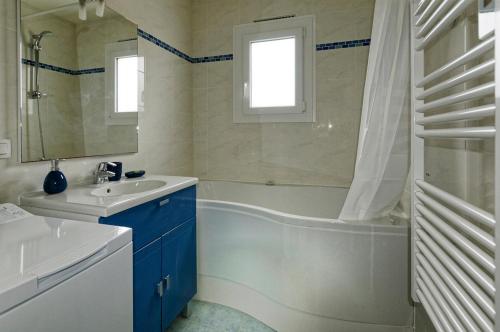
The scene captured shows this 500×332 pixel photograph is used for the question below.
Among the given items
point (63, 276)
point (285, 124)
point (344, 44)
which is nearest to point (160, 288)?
point (63, 276)

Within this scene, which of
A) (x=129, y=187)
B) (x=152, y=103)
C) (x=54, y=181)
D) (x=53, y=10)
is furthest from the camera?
(x=152, y=103)

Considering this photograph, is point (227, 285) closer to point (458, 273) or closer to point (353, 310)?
point (353, 310)

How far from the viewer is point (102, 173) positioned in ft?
5.24

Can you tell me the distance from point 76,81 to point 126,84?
386 mm

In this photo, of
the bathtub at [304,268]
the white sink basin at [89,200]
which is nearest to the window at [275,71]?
the bathtub at [304,268]

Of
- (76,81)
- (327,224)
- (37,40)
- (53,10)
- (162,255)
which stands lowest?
(162,255)

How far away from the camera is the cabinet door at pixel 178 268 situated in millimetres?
1507

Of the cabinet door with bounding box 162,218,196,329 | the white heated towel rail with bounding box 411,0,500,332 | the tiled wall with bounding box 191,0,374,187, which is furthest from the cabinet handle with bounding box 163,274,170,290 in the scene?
the tiled wall with bounding box 191,0,374,187

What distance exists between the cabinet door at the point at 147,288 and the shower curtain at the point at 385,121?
103 cm

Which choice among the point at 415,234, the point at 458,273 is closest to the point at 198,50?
the point at 415,234

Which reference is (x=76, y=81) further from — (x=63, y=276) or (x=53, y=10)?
(x=63, y=276)

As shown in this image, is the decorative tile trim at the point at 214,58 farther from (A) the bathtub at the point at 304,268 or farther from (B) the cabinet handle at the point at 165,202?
(B) the cabinet handle at the point at 165,202

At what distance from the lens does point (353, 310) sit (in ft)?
4.90

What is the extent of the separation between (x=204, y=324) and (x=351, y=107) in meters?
2.00
